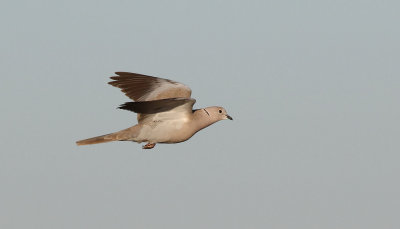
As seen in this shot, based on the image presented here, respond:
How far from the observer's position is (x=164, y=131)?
596 inches

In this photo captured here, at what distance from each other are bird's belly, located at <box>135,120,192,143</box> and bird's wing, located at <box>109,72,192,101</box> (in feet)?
3.80

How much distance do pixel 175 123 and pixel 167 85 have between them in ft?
5.03

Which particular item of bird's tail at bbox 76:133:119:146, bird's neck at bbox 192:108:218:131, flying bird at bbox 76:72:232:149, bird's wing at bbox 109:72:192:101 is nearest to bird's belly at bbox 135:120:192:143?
flying bird at bbox 76:72:232:149

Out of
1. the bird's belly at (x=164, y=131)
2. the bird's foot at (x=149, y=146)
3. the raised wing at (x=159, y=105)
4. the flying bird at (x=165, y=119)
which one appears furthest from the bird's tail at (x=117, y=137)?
the raised wing at (x=159, y=105)

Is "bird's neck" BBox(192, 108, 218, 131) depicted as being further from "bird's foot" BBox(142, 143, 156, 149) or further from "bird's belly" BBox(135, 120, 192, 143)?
"bird's foot" BBox(142, 143, 156, 149)

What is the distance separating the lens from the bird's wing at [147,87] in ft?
53.4

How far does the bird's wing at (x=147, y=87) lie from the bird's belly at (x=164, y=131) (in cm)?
116

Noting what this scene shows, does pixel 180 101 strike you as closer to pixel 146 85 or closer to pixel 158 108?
pixel 158 108

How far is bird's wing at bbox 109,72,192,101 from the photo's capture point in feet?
53.4

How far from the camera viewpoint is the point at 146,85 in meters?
16.5

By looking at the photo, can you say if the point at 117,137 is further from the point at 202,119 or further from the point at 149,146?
the point at 202,119

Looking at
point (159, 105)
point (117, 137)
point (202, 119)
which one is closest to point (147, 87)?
point (117, 137)

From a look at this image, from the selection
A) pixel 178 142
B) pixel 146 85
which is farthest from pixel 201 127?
pixel 146 85

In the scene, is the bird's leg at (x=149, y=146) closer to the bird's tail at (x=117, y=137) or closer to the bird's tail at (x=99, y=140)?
the bird's tail at (x=117, y=137)
